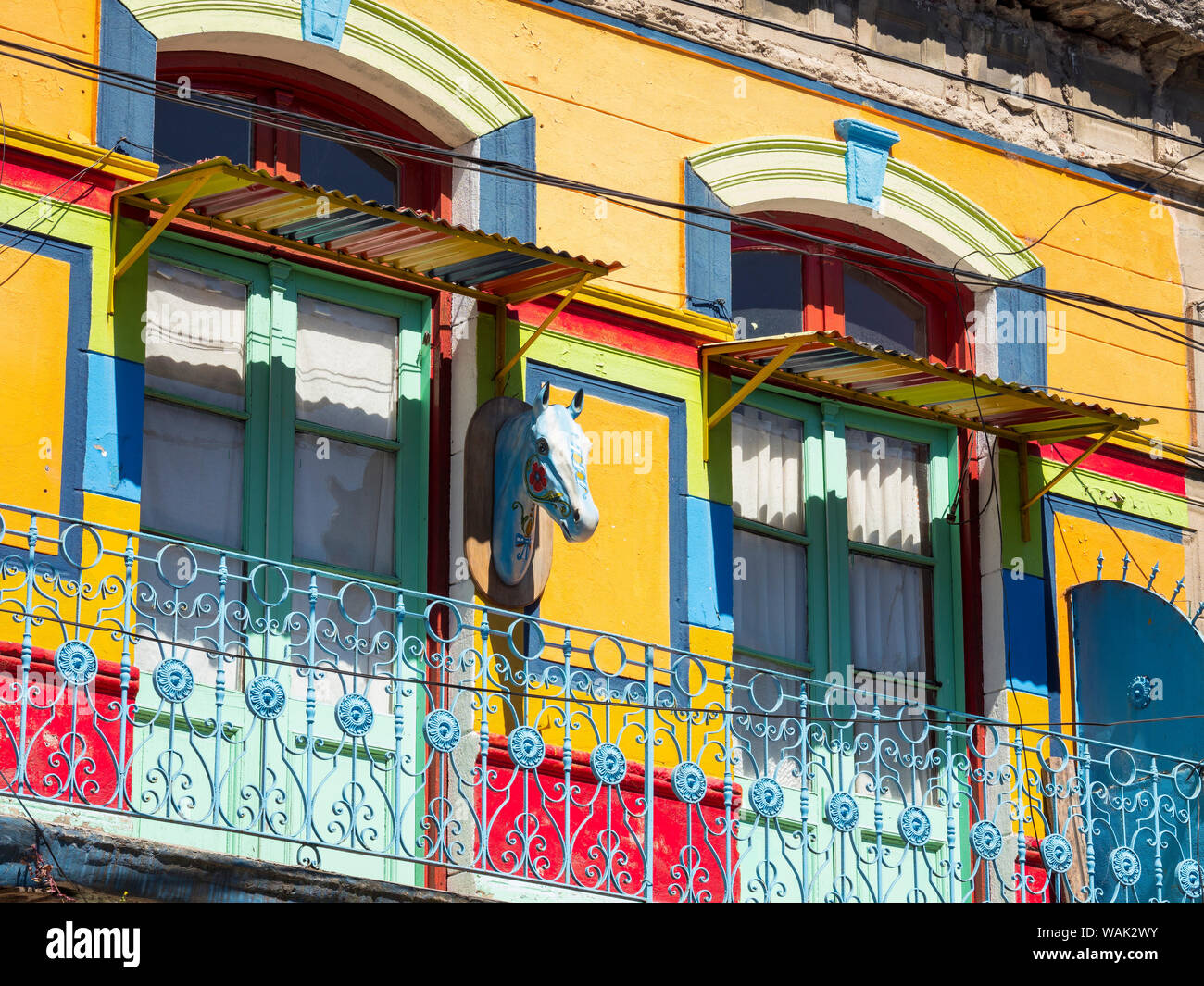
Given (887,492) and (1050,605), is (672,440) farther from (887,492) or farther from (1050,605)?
(1050,605)

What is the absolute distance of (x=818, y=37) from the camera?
42.2 feet

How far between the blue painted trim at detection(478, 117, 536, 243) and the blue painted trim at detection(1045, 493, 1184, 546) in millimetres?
3352

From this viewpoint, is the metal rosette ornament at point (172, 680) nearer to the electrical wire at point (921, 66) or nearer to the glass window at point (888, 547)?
the glass window at point (888, 547)

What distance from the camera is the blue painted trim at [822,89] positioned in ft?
40.0

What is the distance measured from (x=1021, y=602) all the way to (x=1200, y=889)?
1.94m

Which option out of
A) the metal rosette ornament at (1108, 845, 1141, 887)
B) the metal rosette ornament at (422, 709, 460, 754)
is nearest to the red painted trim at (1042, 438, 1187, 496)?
the metal rosette ornament at (1108, 845, 1141, 887)

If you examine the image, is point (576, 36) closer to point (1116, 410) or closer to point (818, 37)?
point (818, 37)

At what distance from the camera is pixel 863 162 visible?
12.9 m

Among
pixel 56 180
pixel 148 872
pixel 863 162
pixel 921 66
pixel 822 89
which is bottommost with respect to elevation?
pixel 148 872

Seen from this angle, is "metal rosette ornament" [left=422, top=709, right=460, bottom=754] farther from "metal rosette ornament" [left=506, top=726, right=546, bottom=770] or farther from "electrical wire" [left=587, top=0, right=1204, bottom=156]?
"electrical wire" [left=587, top=0, right=1204, bottom=156]

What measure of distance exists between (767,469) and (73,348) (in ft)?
12.4

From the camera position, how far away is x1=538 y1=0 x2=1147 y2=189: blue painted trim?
12195 mm

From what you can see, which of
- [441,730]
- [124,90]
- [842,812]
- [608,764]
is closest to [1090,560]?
[842,812]

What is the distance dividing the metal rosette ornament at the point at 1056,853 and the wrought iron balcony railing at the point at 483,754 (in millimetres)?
17
